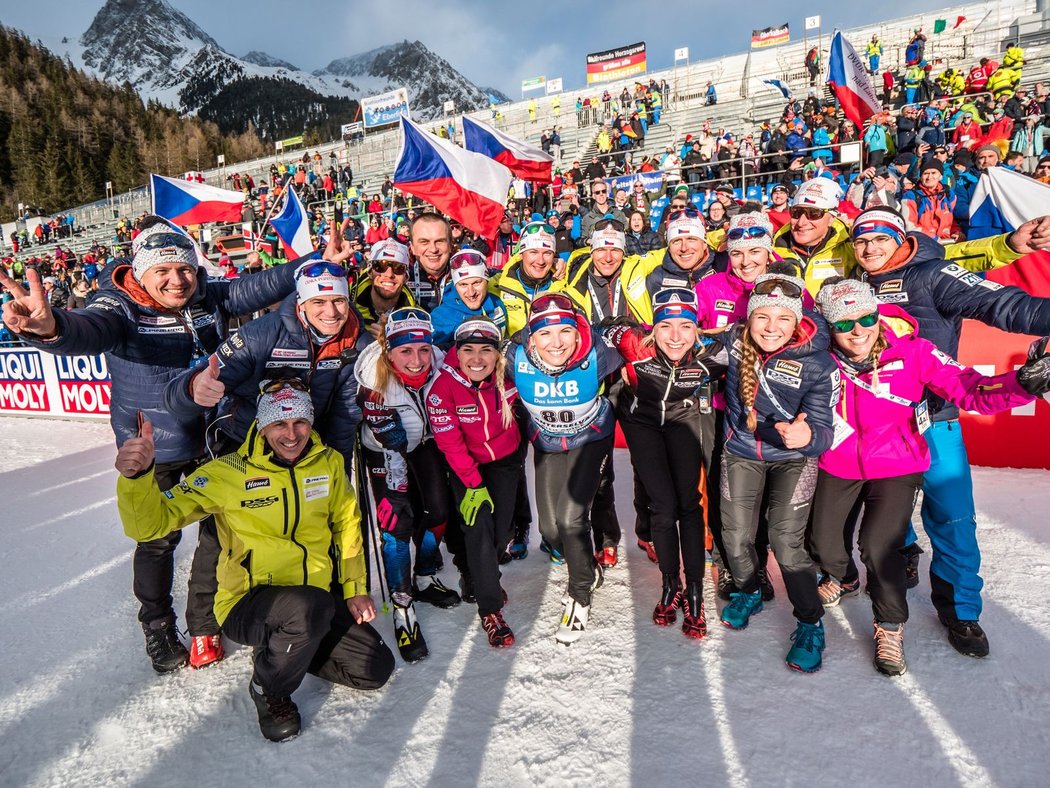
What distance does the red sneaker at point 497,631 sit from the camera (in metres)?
3.33

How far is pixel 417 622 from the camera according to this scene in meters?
3.45

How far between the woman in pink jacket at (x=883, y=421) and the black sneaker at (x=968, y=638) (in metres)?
0.26

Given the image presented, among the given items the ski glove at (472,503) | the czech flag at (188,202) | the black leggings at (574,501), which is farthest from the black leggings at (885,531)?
the czech flag at (188,202)

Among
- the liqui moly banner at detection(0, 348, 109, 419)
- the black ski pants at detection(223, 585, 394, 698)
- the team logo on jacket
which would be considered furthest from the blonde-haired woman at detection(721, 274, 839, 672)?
the liqui moly banner at detection(0, 348, 109, 419)

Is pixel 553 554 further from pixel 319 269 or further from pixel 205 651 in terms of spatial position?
pixel 319 269

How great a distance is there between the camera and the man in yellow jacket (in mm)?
2760

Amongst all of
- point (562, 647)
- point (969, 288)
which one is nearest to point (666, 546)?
point (562, 647)

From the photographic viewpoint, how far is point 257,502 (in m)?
2.91

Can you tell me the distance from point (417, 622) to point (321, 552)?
0.77 m

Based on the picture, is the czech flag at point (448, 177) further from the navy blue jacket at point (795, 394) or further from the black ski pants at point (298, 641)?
the black ski pants at point (298, 641)

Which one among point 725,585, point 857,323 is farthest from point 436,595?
point 857,323

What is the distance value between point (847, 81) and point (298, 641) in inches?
270

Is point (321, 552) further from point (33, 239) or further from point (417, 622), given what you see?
point (33, 239)

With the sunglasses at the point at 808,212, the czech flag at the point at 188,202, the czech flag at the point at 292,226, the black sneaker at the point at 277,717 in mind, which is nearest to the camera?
the black sneaker at the point at 277,717
